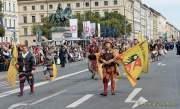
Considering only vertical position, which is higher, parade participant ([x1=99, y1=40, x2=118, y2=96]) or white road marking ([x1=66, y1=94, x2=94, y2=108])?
parade participant ([x1=99, y1=40, x2=118, y2=96])

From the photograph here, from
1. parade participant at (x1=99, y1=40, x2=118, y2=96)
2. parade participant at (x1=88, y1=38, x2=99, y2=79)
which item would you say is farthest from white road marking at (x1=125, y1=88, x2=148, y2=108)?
parade participant at (x1=88, y1=38, x2=99, y2=79)

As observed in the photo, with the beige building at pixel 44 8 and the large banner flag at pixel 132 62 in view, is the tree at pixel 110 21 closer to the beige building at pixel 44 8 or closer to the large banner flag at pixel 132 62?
the beige building at pixel 44 8

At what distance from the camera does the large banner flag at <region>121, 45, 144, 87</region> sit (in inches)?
794

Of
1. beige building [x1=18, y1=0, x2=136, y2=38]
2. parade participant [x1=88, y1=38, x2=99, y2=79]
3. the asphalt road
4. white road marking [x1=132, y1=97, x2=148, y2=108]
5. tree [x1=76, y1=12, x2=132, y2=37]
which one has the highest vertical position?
beige building [x1=18, y1=0, x2=136, y2=38]

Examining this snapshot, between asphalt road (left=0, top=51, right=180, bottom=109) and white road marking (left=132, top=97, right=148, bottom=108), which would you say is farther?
asphalt road (left=0, top=51, right=180, bottom=109)

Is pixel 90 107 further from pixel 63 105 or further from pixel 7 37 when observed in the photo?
pixel 7 37

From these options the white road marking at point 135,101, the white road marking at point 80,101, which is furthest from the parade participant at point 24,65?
the white road marking at point 135,101

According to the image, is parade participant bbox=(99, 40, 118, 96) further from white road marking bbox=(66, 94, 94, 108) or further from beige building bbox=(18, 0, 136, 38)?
beige building bbox=(18, 0, 136, 38)

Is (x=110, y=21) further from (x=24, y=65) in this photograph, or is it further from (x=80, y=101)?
(x=80, y=101)

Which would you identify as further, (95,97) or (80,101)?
(95,97)

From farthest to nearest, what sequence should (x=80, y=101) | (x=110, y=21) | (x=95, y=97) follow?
(x=110, y=21)
(x=95, y=97)
(x=80, y=101)

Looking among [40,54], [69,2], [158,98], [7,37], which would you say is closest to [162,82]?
[158,98]

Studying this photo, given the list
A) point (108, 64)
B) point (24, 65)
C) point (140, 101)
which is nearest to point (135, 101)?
point (140, 101)

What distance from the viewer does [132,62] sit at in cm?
2041
